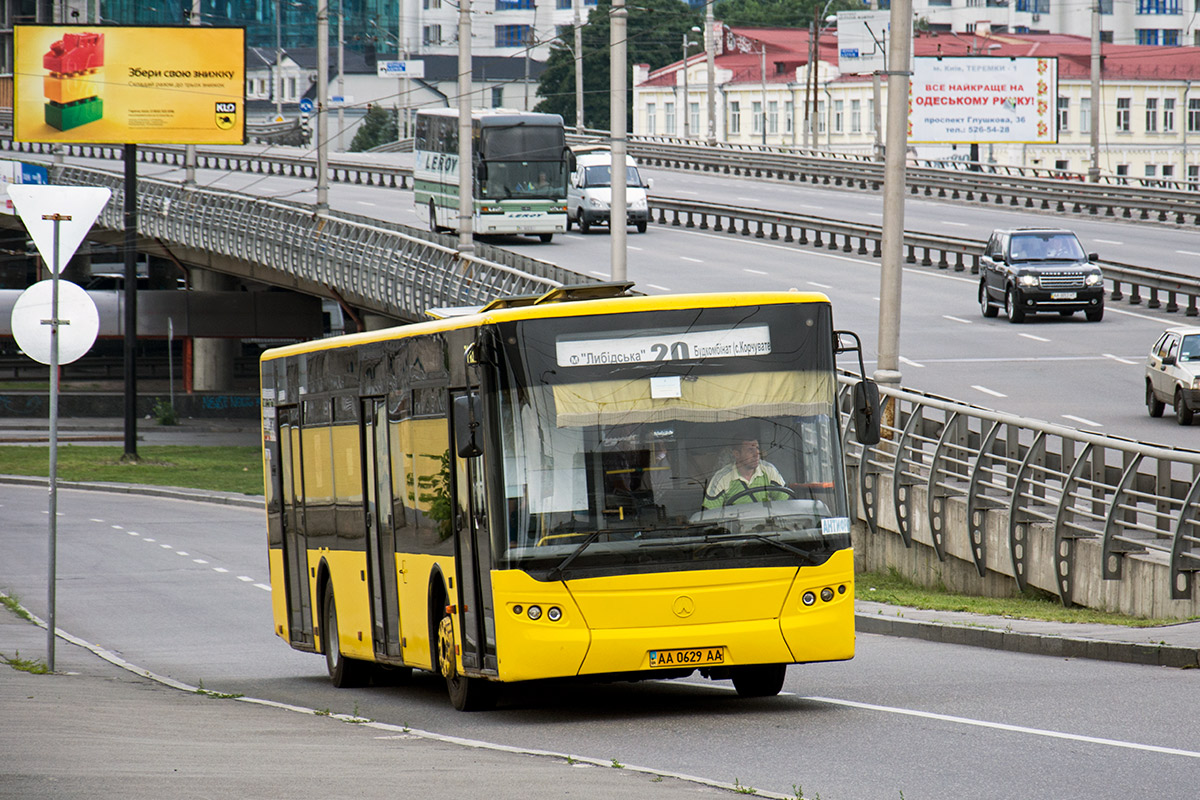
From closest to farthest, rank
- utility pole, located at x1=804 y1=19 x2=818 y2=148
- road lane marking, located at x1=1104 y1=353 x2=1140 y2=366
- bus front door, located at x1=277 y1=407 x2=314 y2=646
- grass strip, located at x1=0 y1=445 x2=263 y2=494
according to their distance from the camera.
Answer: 1. bus front door, located at x1=277 y1=407 x2=314 y2=646
2. road lane marking, located at x1=1104 y1=353 x2=1140 y2=366
3. grass strip, located at x1=0 y1=445 x2=263 y2=494
4. utility pole, located at x1=804 y1=19 x2=818 y2=148

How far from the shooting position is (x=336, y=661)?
14484 mm

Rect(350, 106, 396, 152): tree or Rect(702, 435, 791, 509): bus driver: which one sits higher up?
Rect(350, 106, 396, 152): tree

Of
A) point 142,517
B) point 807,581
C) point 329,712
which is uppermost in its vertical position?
point 807,581

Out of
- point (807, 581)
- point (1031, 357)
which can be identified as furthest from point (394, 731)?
point (1031, 357)

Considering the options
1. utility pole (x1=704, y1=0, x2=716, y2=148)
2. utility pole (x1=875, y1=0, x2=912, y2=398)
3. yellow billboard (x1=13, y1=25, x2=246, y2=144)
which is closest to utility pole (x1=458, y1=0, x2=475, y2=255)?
yellow billboard (x1=13, y1=25, x2=246, y2=144)

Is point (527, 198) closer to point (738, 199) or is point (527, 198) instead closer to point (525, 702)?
point (738, 199)

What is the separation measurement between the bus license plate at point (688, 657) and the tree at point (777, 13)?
128331mm

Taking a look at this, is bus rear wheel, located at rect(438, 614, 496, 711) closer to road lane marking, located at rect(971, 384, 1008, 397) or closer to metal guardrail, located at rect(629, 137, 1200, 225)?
road lane marking, located at rect(971, 384, 1008, 397)

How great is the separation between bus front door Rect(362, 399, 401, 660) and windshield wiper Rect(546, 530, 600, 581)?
2425 millimetres

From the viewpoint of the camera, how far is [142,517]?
39906 mm

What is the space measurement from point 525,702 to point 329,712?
4.02ft

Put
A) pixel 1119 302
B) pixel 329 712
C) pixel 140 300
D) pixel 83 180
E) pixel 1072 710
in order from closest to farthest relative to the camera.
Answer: pixel 1072 710 < pixel 329 712 < pixel 1119 302 < pixel 83 180 < pixel 140 300

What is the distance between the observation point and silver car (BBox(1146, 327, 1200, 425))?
27.5m

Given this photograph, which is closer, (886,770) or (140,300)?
(886,770)
